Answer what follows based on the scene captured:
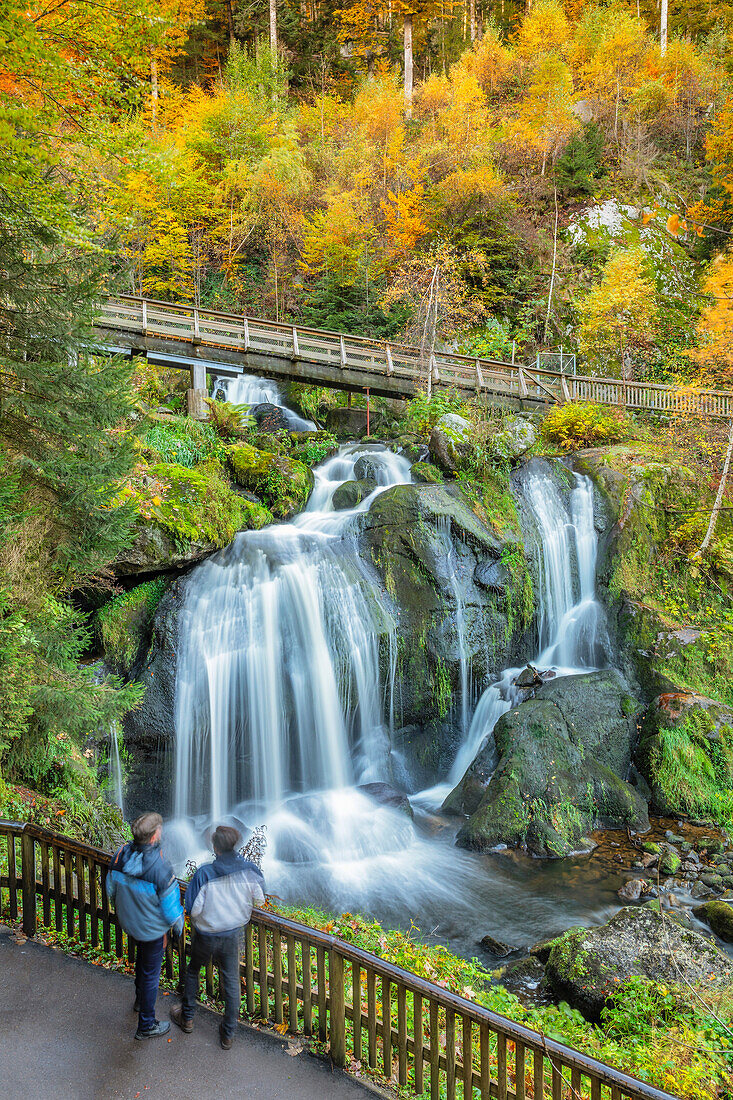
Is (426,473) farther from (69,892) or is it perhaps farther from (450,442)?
(69,892)

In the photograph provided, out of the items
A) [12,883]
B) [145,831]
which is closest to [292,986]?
[145,831]

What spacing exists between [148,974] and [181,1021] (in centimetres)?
44

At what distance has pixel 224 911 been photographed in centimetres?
401

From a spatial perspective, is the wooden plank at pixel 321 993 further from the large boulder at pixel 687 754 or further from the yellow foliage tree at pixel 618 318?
the yellow foliage tree at pixel 618 318

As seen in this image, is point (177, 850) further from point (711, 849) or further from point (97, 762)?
point (711, 849)

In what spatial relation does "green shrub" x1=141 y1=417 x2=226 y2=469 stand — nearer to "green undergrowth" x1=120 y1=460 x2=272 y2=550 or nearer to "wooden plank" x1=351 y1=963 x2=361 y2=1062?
"green undergrowth" x1=120 y1=460 x2=272 y2=550

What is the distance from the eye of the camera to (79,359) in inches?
310

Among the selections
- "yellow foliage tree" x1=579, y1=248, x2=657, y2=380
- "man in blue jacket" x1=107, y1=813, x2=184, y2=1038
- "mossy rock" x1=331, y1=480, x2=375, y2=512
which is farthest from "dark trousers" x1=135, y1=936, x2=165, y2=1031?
"yellow foliage tree" x1=579, y1=248, x2=657, y2=380

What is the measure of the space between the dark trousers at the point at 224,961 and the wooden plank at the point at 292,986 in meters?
0.33

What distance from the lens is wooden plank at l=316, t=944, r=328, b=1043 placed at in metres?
4.14

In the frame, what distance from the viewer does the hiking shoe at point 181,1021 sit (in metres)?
4.21

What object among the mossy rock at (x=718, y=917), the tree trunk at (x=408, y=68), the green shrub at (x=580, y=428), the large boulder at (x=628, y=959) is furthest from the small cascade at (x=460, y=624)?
the tree trunk at (x=408, y=68)

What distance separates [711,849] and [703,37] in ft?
135

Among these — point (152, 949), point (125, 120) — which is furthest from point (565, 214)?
point (152, 949)
